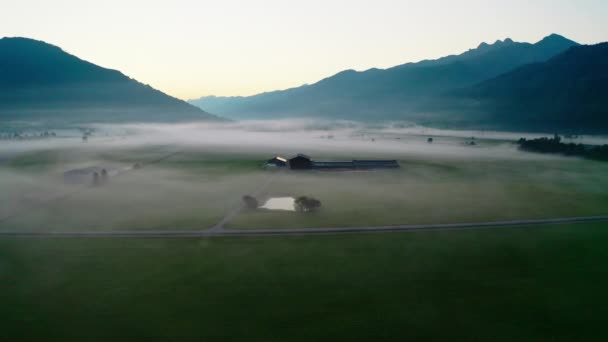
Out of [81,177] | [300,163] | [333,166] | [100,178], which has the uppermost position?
[300,163]

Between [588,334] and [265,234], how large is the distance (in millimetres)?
38648

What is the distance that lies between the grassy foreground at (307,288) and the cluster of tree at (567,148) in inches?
4672

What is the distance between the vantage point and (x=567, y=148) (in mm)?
169000

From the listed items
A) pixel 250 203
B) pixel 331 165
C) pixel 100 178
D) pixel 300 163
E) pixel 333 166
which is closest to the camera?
pixel 250 203

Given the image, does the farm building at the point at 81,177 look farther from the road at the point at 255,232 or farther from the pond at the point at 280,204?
the pond at the point at 280,204

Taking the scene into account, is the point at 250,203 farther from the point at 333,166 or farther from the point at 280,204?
the point at 333,166

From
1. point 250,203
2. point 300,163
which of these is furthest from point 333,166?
point 250,203

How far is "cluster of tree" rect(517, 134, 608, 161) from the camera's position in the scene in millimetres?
156663

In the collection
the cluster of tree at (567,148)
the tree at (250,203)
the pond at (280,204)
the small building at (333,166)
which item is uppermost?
the cluster of tree at (567,148)

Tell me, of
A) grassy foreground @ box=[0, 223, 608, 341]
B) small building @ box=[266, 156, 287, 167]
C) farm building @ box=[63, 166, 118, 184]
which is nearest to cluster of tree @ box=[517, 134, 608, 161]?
small building @ box=[266, 156, 287, 167]

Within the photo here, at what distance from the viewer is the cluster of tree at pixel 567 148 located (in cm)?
15666

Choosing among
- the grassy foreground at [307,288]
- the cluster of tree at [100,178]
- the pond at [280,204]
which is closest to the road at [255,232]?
the grassy foreground at [307,288]

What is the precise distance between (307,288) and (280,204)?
38.0m

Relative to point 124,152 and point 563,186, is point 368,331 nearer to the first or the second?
point 563,186
